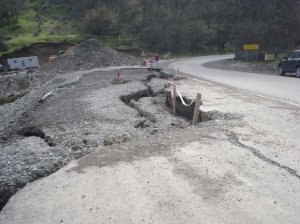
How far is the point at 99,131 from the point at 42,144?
1.49 metres

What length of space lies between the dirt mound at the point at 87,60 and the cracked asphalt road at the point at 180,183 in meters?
29.0

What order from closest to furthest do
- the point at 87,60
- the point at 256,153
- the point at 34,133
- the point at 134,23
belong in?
1. the point at 256,153
2. the point at 34,133
3. the point at 87,60
4. the point at 134,23

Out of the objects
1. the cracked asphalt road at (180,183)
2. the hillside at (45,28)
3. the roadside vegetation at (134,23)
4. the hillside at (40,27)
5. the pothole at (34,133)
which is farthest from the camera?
the roadside vegetation at (134,23)

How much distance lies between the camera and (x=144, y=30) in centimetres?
7494

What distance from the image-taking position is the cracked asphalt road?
4.54 metres

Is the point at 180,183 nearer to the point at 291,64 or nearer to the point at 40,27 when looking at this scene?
the point at 291,64

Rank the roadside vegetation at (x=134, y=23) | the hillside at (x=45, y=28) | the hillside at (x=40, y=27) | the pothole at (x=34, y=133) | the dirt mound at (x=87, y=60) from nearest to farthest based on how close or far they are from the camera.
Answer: the pothole at (x=34, y=133) < the dirt mound at (x=87, y=60) < the hillside at (x=45, y=28) < the hillside at (x=40, y=27) < the roadside vegetation at (x=134, y=23)

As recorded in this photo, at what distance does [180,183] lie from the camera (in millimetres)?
5410

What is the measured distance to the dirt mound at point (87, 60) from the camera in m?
36.2

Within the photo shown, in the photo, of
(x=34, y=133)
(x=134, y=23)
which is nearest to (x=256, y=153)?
(x=34, y=133)

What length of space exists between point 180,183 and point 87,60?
32.9 metres

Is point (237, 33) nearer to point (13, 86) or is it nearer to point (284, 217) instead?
point (13, 86)

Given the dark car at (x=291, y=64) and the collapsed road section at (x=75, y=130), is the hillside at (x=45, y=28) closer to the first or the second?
the dark car at (x=291, y=64)

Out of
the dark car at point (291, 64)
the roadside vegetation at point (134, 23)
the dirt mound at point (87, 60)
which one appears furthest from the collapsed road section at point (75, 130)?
the roadside vegetation at point (134, 23)
